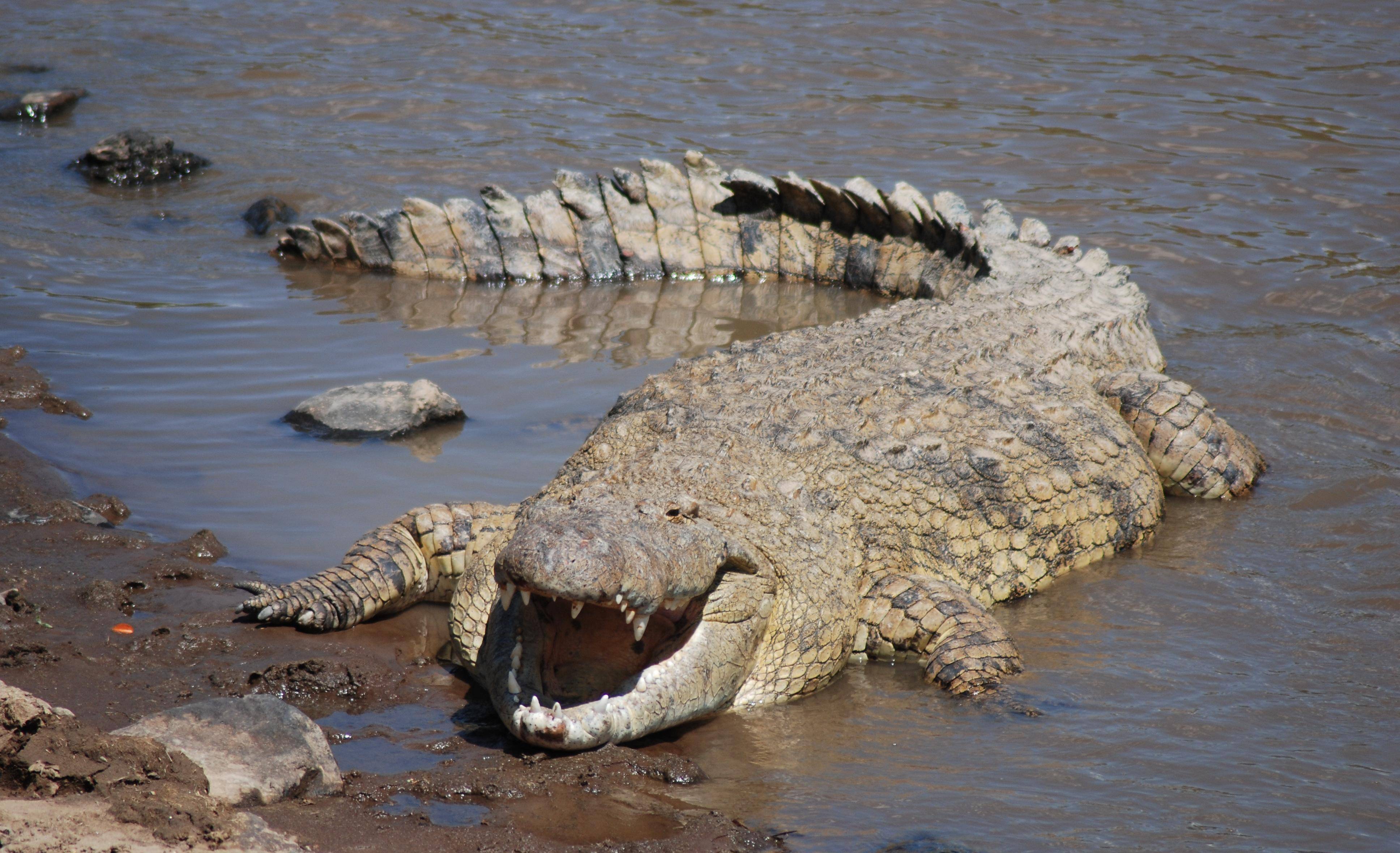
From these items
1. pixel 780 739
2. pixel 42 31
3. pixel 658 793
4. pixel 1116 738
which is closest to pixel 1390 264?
pixel 1116 738

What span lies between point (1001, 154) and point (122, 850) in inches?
392

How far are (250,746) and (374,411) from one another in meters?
2.88

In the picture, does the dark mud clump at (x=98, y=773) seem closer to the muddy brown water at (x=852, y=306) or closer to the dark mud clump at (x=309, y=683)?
the dark mud clump at (x=309, y=683)

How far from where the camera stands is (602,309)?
771cm

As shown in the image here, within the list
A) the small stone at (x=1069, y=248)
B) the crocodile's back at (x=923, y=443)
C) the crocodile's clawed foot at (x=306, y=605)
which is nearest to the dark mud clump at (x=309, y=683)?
the crocodile's clawed foot at (x=306, y=605)

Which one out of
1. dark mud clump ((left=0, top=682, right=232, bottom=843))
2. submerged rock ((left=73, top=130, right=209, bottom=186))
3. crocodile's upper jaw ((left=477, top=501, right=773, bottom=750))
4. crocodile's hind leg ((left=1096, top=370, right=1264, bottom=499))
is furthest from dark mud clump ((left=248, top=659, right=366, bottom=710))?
submerged rock ((left=73, top=130, right=209, bottom=186))

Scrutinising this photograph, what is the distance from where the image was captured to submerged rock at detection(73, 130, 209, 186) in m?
9.57

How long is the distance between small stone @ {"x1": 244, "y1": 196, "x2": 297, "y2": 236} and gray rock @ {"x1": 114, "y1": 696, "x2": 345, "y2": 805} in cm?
655

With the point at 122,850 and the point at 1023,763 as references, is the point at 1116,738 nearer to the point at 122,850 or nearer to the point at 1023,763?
the point at 1023,763

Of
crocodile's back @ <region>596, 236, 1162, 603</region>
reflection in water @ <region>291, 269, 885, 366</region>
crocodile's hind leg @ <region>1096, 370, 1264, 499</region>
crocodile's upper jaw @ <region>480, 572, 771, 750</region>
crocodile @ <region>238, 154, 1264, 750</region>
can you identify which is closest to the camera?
crocodile's upper jaw @ <region>480, 572, 771, 750</region>

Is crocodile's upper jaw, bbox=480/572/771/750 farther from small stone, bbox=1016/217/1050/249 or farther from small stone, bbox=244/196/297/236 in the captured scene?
small stone, bbox=244/196/297/236

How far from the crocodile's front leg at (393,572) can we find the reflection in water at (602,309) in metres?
2.50

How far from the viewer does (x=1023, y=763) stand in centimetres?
331

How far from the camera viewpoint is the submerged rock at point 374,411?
17.8 ft
